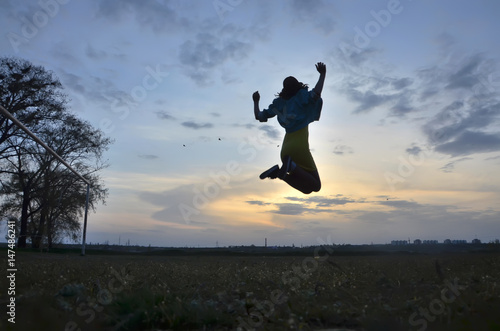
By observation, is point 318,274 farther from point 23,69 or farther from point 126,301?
point 23,69

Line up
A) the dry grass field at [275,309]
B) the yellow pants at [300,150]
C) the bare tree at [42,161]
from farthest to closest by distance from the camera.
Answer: the bare tree at [42,161]
the yellow pants at [300,150]
the dry grass field at [275,309]

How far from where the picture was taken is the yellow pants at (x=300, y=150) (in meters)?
6.99

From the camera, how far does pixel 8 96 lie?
25.8m

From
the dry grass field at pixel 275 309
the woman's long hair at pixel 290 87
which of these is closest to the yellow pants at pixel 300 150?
the woman's long hair at pixel 290 87

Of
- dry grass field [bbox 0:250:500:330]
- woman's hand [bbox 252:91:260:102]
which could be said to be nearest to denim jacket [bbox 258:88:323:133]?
woman's hand [bbox 252:91:260:102]

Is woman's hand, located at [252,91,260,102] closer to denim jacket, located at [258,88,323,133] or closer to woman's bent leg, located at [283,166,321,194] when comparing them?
denim jacket, located at [258,88,323,133]

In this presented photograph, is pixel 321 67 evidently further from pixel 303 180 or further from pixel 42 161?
pixel 42 161

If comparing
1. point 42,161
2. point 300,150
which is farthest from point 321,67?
point 42,161

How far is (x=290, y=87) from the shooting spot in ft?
24.2

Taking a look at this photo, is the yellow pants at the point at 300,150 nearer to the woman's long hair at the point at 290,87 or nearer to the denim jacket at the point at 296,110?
the denim jacket at the point at 296,110

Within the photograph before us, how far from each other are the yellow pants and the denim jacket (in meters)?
0.14

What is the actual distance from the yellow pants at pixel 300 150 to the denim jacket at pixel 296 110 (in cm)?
14

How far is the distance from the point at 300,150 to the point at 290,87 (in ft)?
3.89

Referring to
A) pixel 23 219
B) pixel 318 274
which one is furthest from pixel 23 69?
pixel 318 274
